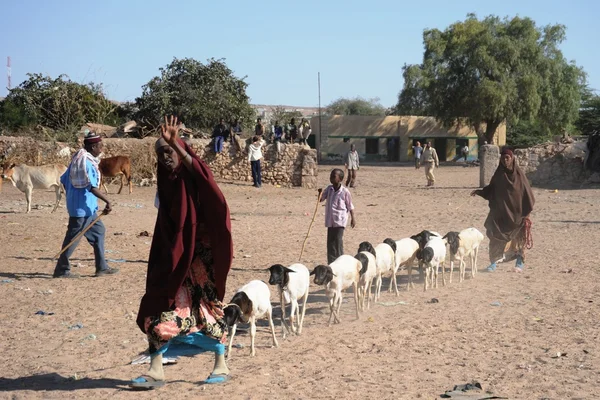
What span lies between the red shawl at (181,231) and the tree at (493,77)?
139 feet

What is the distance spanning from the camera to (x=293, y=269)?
7.45 metres

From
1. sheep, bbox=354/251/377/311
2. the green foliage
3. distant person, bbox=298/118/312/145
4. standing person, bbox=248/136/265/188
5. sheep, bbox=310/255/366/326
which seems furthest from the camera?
the green foliage

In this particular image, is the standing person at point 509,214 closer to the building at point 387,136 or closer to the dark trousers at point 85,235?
the dark trousers at point 85,235

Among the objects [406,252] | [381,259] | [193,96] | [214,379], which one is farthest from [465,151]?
[214,379]

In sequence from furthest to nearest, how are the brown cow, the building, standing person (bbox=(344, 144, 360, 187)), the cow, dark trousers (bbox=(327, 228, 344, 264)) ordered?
the building → standing person (bbox=(344, 144, 360, 187)) → the brown cow → the cow → dark trousers (bbox=(327, 228, 344, 264))

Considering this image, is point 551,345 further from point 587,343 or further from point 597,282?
point 597,282

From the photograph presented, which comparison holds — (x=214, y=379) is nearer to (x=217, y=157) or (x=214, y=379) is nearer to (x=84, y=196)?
(x=84, y=196)

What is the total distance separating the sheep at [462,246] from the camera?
9953 mm

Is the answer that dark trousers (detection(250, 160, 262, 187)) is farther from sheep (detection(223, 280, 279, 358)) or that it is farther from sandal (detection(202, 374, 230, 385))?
sandal (detection(202, 374, 230, 385))

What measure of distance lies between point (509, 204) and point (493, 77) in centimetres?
3847

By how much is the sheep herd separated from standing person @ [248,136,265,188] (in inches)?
579

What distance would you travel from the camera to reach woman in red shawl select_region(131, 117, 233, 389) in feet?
17.2

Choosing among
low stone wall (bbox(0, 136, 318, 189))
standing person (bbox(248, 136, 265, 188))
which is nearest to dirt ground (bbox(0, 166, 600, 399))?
low stone wall (bbox(0, 136, 318, 189))

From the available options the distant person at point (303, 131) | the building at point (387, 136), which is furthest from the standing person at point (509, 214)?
the building at point (387, 136)
